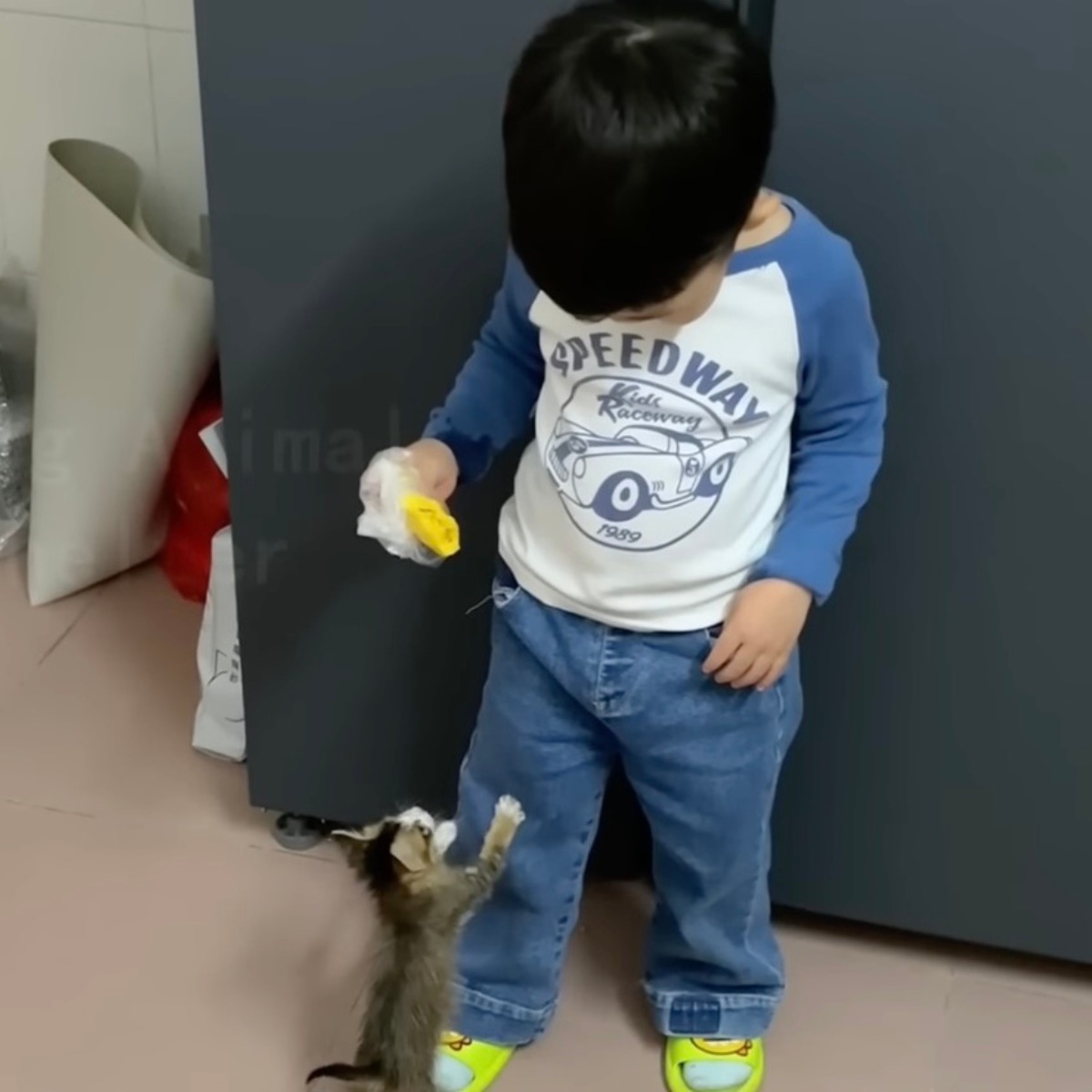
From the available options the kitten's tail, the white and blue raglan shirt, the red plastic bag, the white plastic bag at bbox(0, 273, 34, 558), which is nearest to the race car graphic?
the white and blue raglan shirt

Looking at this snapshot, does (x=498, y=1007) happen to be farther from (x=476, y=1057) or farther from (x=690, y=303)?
(x=690, y=303)

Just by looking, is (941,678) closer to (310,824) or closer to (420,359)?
(420,359)

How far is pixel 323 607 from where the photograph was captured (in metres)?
1.27

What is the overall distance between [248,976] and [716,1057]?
15.4 inches

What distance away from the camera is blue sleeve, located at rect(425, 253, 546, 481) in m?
1.02

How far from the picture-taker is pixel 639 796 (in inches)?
44.7

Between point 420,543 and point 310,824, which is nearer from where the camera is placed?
point 420,543

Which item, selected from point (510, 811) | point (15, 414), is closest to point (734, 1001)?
point (510, 811)

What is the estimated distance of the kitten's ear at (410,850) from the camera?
1026 millimetres

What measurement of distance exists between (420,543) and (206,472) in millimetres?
763


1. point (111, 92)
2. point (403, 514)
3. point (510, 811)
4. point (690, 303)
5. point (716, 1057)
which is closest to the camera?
point (690, 303)

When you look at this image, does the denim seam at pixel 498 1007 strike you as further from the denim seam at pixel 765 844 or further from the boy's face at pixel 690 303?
the boy's face at pixel 690 303

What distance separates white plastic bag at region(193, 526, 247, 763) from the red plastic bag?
19cm

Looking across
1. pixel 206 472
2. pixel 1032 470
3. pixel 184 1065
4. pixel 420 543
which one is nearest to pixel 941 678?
pixel 1032 470
